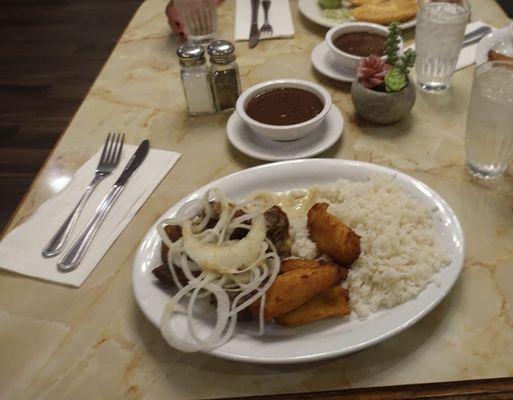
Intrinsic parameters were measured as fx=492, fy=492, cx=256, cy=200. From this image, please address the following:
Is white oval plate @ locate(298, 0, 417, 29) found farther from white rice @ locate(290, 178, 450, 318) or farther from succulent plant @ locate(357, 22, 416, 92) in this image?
white rice @ locate(290, 178, 450, 318)

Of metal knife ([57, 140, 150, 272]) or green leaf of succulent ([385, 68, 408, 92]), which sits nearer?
metal knife ([57, 140, 150, 272])

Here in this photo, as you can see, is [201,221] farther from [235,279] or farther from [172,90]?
[172,90]

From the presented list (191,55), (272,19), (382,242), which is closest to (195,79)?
(191,55)

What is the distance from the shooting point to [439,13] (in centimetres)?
154

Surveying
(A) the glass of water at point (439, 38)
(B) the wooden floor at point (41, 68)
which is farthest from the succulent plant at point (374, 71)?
(B) the wooden floor at point (41, 68)

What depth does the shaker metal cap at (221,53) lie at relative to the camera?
57.7 inches

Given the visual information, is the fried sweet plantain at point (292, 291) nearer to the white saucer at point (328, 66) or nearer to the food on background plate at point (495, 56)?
the white saucer at point (328, 66)

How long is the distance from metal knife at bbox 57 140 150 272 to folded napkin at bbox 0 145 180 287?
1 centimetres

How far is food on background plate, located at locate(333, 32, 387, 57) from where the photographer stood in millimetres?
1671

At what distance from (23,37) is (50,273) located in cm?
377

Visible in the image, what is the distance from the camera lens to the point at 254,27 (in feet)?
6.57

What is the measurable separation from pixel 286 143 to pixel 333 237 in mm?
466

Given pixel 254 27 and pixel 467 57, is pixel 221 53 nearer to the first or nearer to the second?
pixel 254 27

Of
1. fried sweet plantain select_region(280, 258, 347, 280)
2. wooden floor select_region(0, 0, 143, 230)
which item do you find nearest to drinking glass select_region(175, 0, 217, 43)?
fried sweet plantain select_region(280, 258, 347, 280)
